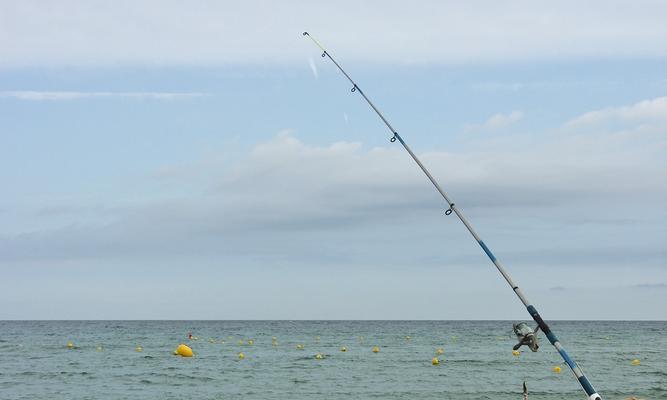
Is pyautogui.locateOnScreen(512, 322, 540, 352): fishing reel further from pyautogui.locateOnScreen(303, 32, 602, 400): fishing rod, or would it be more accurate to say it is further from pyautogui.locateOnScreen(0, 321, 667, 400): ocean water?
pyautogui.locateOnScreen(0, 321, 667, 400): ocean water

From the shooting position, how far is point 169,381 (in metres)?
38.6

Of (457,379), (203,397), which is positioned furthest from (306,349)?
(203,397)

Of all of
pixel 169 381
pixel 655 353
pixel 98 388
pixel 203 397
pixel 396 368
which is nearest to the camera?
pixel 203 397

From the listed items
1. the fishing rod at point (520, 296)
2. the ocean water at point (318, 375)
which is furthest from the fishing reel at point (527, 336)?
the ocean water at point (318, 375)

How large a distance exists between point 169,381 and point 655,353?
42.1m

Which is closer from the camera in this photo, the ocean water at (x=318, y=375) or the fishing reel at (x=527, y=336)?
the fishing reel at (x=527, y=336)

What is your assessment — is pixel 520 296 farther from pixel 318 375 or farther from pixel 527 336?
pixel 318 375

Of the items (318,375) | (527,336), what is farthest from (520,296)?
(318,375)

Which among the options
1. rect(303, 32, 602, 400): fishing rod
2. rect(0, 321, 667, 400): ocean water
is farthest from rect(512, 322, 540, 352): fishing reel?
rect(0, 321, 667, 400): ocean water

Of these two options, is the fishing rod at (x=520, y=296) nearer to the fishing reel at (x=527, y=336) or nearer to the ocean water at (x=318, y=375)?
the fishing reel at (x=527, y=336)

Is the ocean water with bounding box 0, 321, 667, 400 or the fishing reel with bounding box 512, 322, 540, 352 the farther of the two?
the ocean water with bounding box 0, 321, 667, 400

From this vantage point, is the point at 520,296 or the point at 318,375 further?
the point at 318,375

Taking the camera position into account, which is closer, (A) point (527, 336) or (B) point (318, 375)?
(A) point (527, 336)

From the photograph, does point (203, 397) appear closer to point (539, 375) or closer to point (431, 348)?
point (539, 375)
